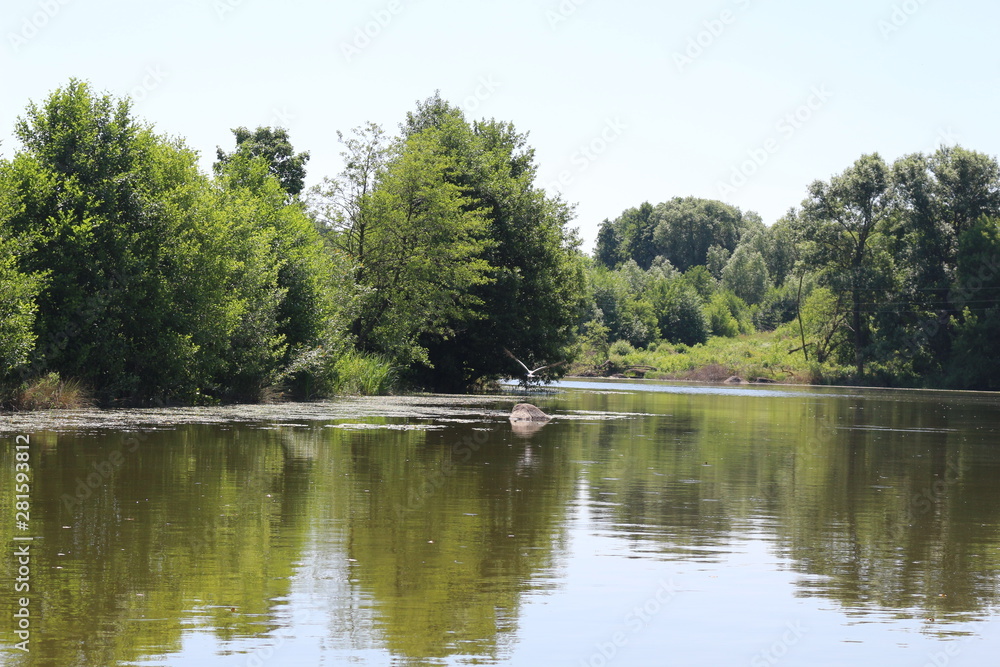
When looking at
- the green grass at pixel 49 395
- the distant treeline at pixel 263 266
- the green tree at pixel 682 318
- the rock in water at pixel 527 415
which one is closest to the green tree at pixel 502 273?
the distant treeline at pixel 263 266

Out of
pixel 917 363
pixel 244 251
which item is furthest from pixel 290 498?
pixel 917 363

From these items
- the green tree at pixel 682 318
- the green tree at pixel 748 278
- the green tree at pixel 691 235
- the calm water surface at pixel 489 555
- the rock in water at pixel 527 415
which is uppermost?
the green tree at pixel 691 235

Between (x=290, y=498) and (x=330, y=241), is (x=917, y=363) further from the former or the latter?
(x=290, y=498)

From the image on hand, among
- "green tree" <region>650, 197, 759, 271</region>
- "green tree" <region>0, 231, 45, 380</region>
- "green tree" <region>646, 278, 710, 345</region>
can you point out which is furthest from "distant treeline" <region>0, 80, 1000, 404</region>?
"green tree" <region>650, 197, 759, 271</region>

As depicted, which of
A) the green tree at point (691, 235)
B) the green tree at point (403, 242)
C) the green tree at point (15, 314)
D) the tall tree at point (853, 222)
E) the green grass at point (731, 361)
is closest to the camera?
the green tree at point (15, 314)

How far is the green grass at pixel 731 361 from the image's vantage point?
102375 mm

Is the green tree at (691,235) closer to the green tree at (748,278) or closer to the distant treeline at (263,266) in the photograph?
the green tree at (748,278)

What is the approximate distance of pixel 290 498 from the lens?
15164mm

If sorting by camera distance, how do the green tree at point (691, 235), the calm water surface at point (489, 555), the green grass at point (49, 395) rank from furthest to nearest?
1. the green tree at point (691, 235)
2. the green grass at point (49, 395)
3. the calm water surface at point (489, 555)

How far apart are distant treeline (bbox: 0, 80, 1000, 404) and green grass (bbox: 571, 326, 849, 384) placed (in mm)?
2023

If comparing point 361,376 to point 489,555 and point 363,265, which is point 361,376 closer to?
point 363,265

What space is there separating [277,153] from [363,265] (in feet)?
74.0

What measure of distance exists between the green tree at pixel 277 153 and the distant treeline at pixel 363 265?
0.15m

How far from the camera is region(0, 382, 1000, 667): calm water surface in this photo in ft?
26.5
